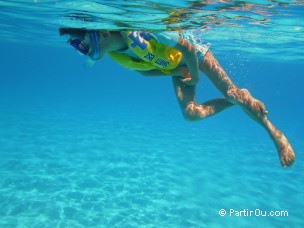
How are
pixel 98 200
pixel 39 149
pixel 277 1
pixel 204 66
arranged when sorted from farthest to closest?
pixel 39 149 < pixel 98 200 < pixel 277 1 < pixel 204 66

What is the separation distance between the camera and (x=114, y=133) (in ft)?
71.2

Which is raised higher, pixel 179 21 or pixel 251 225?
pixel 179 21

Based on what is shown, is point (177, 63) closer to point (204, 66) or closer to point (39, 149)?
point (204, 66)

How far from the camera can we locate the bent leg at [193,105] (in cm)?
632

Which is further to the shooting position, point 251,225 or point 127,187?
point 127,187

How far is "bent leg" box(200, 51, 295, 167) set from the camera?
600cm

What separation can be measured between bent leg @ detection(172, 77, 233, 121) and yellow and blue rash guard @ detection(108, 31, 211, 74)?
1.70 ft

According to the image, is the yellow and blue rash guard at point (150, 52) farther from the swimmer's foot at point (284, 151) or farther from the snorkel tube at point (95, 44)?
the swimmer's foot at point (284, 151)

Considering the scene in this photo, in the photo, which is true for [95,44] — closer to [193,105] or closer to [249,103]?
[193,105]

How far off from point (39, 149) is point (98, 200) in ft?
22.9

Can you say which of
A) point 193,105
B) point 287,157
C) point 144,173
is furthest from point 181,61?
point 144,173

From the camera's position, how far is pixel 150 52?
19.9 ft

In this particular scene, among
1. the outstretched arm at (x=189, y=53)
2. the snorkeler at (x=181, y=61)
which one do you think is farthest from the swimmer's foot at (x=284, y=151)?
the outstretched arm at (x=189, y=53)

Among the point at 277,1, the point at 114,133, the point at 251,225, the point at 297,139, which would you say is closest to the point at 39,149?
the point at 114,133
